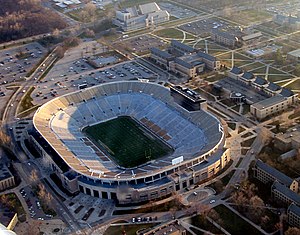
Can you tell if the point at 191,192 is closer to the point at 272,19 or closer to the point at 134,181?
the point at 134,181

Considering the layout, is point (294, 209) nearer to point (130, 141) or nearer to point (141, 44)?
point (130, 141)

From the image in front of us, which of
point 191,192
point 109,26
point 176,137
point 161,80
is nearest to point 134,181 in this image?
point 191,192

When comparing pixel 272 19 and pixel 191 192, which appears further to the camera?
pixel 272 19

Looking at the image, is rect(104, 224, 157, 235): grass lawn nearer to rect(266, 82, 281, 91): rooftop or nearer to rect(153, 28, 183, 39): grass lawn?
rect(266, 82, 281, 91): rooftop

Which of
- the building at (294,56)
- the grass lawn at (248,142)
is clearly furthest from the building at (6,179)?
the building at (294,56)

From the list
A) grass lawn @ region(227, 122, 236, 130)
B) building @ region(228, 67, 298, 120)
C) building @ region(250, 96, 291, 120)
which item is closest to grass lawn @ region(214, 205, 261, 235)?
grass lawn @ region(227, 122, 236, 130)

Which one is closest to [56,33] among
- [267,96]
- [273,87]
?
[267,96]

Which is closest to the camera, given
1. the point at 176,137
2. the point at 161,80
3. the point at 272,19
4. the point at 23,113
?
the point at 176,137
